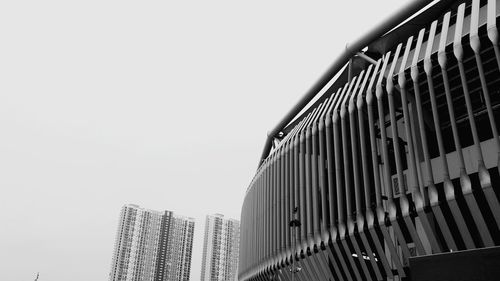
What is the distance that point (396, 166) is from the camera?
9.69 metres

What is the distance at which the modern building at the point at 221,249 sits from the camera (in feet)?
238

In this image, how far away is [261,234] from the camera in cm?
1599

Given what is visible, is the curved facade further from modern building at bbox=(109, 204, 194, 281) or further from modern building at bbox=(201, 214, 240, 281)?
modern building at bbox=(109, 204, 194, 281)

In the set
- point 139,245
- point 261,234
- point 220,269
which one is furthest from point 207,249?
point 261,234

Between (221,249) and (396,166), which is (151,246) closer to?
(221,249)

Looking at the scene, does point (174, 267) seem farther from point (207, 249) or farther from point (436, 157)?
point (436, 157)

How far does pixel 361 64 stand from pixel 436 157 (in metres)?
4.01

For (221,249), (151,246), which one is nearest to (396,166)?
(221,249)

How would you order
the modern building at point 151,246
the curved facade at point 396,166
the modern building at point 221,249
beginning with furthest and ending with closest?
the modern building at point 151,246 < the modern building at point 221,249 < the curved facade at point 396,166

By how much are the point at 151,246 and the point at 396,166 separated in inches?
2927

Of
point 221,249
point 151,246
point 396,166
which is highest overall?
point 151,246

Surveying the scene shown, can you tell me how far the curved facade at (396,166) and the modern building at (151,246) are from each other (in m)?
64.7

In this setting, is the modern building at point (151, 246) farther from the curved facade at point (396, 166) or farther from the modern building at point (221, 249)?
the curved facade at point (396, 166)

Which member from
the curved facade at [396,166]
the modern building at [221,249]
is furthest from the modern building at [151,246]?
the curved facade at [396,166]
